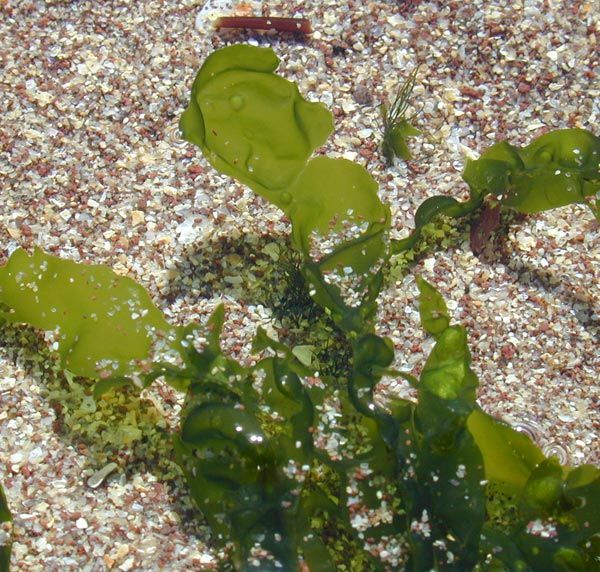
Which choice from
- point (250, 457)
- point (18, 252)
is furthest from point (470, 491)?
point (18, 252)

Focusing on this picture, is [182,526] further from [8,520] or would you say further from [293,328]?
[293,328]

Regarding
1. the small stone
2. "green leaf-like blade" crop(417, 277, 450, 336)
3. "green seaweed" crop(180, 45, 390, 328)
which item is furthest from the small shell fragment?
the small stone

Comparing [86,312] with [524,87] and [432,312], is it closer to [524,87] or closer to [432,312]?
[432,312]

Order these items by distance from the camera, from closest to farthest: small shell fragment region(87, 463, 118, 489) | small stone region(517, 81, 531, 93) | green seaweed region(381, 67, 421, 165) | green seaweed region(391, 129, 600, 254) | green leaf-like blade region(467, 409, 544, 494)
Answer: green leaf-like blade region(467, 409, 544, 494) < small shell fragment region(87, 463, 118, 489) < green seaweed region(391, 129, 600, 254) < green seaweed region(381, 67, 421, 165) < small stone region(517, 81, 531, 93)

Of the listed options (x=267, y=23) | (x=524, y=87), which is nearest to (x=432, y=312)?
(x=524, y=87)

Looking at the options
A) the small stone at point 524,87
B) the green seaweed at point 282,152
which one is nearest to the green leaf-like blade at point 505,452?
the green seaweed at point 282,152

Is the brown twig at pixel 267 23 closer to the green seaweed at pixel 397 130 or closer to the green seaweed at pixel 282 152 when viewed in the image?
the green seaweed at pixel 397 130

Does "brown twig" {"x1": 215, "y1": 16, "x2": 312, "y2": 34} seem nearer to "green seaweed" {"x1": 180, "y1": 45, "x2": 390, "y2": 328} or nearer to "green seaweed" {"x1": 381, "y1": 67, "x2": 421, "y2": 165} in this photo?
"green seaweed" {"x1": 381, "y1": 67, "x2": 421, "y2": 165}
